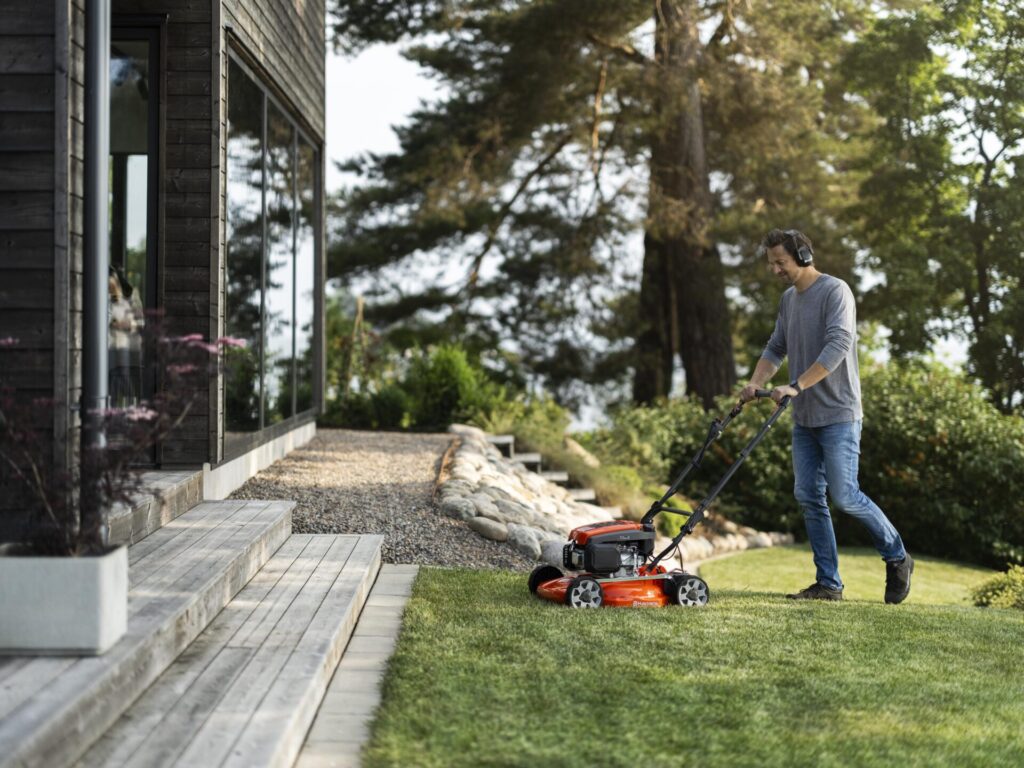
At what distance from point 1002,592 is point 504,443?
506 cm

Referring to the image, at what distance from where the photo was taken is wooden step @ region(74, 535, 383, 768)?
8.75ft

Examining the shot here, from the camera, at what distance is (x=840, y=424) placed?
5113 mm

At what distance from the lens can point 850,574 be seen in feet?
29.1

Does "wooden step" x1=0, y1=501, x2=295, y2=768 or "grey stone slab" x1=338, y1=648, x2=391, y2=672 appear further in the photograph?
"grey stone slab" x1=338, y1=648, x2=391, y2=672

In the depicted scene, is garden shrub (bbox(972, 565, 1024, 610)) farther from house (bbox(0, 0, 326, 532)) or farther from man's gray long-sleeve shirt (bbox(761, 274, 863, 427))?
house (bbox(0, 0, 326, 532))

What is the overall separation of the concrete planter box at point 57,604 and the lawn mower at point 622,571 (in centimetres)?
218

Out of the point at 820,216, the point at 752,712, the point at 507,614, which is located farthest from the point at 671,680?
the point at 820,216

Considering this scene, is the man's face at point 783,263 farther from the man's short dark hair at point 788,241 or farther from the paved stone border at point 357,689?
the paved stone border at point 357,689

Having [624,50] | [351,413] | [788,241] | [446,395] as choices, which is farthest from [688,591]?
[624,50]

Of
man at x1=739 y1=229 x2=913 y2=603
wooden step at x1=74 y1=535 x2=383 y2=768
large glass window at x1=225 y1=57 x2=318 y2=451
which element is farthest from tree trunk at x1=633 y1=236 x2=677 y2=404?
wooden step at x1=74 y1=535 x2=383 y2=768

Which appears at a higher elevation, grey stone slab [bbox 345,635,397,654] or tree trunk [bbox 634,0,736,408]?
tree trunk [bbox 634,0,736,408]

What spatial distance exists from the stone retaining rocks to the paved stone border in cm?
149

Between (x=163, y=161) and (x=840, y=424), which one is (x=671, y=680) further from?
(x=163, y=161)

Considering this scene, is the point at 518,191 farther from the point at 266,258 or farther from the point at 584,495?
the point at 266,258
